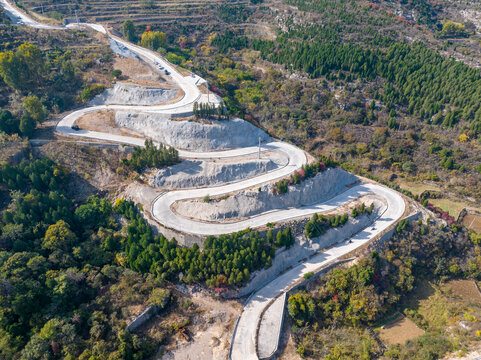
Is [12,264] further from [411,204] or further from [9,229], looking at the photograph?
[411,204]

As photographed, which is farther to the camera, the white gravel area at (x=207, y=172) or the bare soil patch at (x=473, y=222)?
the white gravel area at (x=207, y=172)

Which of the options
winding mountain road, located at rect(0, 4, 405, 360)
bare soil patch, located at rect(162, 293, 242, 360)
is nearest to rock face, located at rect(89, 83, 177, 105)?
winding mountain road, located at rect(0, 4, 405, 360)

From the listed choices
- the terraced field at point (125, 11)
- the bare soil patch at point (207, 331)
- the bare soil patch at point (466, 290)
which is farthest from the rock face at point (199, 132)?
the terraced field at point (125, 11)

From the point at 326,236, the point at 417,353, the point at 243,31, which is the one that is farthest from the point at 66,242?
the point at 243,31

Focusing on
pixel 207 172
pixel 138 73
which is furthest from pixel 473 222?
pixel 138 73

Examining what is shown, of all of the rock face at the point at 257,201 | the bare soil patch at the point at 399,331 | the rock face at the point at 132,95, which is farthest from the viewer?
the rock face at the point at 132,95

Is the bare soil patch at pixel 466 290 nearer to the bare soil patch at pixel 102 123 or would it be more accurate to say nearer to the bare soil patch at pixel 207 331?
the bare soil patch at pixel 207 331

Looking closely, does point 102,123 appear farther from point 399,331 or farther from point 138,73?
point 399,331
